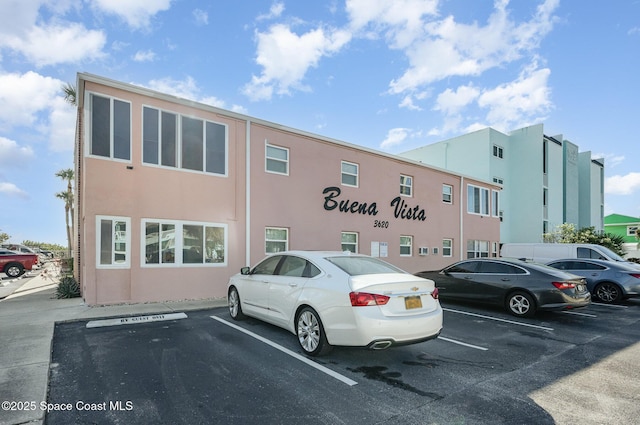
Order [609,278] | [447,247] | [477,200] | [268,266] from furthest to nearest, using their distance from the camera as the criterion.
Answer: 1. [477,200]
2. [447,247]
3. [609,278]
4. [268,266]

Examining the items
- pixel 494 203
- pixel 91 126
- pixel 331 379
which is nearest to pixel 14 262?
pixel 91 126

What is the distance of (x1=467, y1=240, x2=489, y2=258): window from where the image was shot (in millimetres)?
19500

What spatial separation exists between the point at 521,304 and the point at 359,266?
17.3ft

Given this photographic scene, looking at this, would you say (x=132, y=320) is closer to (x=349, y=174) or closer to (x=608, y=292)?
(x=349, y=174)

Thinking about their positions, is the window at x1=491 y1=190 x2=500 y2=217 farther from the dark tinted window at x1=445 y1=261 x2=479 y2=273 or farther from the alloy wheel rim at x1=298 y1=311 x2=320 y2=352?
the alloy wheel rim at x1=298 y1=311 x2=320 y2=352

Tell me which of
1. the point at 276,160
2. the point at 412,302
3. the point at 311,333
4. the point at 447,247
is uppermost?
the point at 276,160

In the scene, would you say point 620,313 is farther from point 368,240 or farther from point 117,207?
point 117,207

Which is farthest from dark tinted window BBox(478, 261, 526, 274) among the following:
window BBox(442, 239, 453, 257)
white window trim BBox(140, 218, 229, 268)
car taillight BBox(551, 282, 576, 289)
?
window BBox(442, 239, 453, 257)

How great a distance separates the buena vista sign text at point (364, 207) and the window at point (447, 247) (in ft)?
6.88

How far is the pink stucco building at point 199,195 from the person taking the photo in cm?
917

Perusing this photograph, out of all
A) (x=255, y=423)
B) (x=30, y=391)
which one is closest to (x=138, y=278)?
(x=30, y=391)

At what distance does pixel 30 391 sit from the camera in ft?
12.8

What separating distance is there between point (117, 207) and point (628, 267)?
50.1 ft

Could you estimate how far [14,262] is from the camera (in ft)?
59.0
